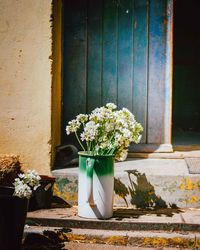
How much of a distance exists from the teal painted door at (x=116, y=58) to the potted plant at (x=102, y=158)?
1.36 m

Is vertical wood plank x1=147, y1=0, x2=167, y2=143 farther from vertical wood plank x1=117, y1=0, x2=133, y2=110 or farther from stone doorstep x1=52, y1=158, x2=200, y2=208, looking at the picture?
stone doorstep x1=52, y1=158, x2=200, y2=208

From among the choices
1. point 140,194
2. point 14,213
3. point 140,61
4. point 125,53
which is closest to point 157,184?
point 140,194

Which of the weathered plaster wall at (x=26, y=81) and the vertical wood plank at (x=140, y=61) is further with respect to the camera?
the vertical wood plank at (x=140, y=61)

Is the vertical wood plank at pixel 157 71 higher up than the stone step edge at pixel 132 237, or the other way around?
the vertical wood plank at pixel 157 71

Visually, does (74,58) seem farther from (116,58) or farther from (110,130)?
(110,130)

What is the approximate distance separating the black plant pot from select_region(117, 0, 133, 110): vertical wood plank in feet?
7.68

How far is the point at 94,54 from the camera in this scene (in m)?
5.12

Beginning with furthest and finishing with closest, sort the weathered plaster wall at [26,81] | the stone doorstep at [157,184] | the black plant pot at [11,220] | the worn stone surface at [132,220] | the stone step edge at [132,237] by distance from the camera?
the weathered plaster wall at [26,81], the stone doorstep at [157,184], the worn stone surface at [132,220], the stone step edge at [132,237], the black plant pot at [11,220]

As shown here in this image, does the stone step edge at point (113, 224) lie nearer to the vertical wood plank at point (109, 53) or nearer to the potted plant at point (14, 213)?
the potted plant at point (14, 213)

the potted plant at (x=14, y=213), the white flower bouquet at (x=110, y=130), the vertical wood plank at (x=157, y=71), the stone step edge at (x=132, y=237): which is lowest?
the stone step edge at (x=132, y=237)

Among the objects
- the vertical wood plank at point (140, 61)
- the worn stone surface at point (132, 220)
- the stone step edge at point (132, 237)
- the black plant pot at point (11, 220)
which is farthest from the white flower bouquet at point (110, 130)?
the vertical wood plank at point (140, 61)

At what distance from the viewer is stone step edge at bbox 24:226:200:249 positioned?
3.55 meters

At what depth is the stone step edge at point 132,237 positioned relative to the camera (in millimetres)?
3554

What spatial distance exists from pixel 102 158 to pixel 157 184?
764 mm
